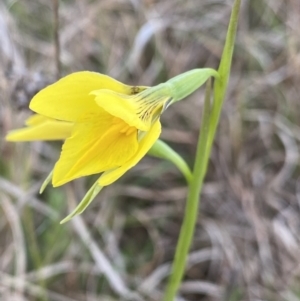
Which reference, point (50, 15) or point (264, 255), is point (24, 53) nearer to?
point (50, 15)

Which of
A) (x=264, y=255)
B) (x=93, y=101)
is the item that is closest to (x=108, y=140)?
(x=93, y=101)

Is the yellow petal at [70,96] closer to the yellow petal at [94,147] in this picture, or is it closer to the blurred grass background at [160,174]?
the yellow petal at [94,147]

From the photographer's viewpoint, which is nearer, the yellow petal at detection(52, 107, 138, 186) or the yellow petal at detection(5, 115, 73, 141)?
the yellow petal at detection(52, 107, 138, 186)

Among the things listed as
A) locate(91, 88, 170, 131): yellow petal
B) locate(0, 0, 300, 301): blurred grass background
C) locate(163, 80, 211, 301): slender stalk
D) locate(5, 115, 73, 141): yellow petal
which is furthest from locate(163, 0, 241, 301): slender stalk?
locate(0, 0, 300, 301): blurred grass background

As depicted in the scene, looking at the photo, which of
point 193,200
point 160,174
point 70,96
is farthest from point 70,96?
point 160,174

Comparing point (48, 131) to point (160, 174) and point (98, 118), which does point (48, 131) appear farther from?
point (160, 174)

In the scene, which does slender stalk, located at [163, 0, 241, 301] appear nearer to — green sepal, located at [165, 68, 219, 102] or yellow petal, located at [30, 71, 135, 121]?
green sepal, located at [165, 68, 219, 102]
